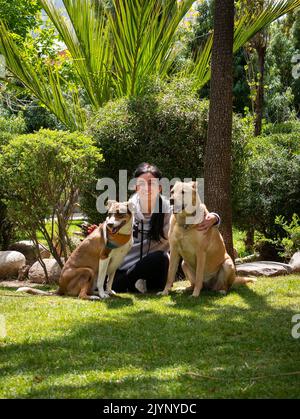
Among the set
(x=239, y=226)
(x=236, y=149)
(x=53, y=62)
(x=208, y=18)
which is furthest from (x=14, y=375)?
(x=208, y=18)

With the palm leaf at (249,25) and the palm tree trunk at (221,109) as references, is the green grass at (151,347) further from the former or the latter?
the palm leaf at (249,25)

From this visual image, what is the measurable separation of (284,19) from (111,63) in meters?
24.0

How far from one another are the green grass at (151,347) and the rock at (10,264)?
2.94 metres

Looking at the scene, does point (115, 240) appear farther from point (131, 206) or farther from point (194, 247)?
point (194, 247)

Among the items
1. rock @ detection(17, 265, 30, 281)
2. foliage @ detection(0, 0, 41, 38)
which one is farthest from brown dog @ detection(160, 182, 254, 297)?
foliage @ detection(0, 0, 41, 38)

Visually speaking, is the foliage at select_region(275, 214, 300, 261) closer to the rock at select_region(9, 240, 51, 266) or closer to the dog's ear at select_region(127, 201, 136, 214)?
the dog's ear at select_region(127, 201, 136, 214)

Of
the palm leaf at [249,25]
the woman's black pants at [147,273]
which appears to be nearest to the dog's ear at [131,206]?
the woman's black pants at [147,273]

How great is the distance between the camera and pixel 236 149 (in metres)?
9.96

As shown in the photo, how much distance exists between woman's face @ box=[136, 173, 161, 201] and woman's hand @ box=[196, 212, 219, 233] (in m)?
0.82

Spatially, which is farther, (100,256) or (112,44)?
(112,44)

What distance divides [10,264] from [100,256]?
11.6 ft

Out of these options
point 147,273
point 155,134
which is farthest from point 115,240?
point 155,134

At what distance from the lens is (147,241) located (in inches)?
308

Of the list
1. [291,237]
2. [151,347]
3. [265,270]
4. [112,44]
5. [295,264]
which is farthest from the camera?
[112,44]
